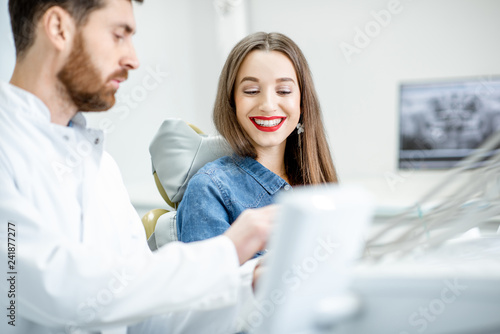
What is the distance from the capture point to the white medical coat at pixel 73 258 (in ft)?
1.73

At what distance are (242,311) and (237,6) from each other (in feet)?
8.63

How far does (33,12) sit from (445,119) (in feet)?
8.12

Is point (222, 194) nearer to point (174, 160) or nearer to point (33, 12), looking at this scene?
point (174, 160)

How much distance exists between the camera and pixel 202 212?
96cm

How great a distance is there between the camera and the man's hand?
565 mm

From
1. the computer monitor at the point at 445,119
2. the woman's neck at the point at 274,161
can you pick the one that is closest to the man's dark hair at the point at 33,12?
the woman's neck at the point at 274,161

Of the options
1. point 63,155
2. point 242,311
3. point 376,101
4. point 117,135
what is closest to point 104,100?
point 63,155

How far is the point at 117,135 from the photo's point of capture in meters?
2.56

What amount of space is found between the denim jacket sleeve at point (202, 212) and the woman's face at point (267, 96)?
7.0 inches

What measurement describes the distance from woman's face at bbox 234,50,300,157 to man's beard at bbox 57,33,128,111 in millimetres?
439

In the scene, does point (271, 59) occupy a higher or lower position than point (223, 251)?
higher

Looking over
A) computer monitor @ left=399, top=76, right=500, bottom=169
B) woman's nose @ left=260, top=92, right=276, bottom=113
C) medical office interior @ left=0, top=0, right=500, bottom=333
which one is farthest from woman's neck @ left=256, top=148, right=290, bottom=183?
computer monitor @ left=399, top=76, right=500, bottom=169

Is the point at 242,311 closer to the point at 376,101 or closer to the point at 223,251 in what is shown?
the point at 223,251

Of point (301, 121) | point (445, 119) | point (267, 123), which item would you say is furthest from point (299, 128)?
point (445, 119)
